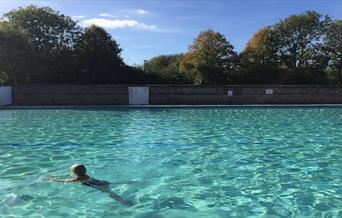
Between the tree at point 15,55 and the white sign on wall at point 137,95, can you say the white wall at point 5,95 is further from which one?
the white sign on wall at point 137,95

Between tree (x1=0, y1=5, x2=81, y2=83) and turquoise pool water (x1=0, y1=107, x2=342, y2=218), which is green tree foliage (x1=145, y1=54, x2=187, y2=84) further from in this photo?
turquoise pool water (x1=0, y1=107, x2=342, y2=218)

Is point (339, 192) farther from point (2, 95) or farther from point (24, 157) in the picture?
point (2, 95)

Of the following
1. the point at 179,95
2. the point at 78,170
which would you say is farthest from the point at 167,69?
the point at 78,170

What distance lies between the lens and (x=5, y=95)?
96.2ft

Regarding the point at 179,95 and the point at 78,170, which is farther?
the point at 179,95

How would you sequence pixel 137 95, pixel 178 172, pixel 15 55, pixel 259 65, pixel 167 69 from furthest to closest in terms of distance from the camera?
pixel 167 69
pixel 259 65
pixel 137 95
pixel 15 55
pixel 178 172

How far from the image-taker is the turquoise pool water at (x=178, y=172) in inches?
236

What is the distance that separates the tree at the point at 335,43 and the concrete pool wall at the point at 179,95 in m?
8.90

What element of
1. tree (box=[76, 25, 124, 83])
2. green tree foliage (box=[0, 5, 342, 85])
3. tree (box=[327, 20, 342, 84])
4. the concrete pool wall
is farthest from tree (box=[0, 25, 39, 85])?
tree (box=[327, 20, 342, 84])

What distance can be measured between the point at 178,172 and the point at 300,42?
117 ft

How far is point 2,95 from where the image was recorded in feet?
95.1

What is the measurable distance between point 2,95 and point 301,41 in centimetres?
2649

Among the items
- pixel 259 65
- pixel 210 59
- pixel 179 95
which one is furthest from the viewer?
pixel 259 65

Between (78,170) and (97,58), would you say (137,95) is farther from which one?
(78,170)
